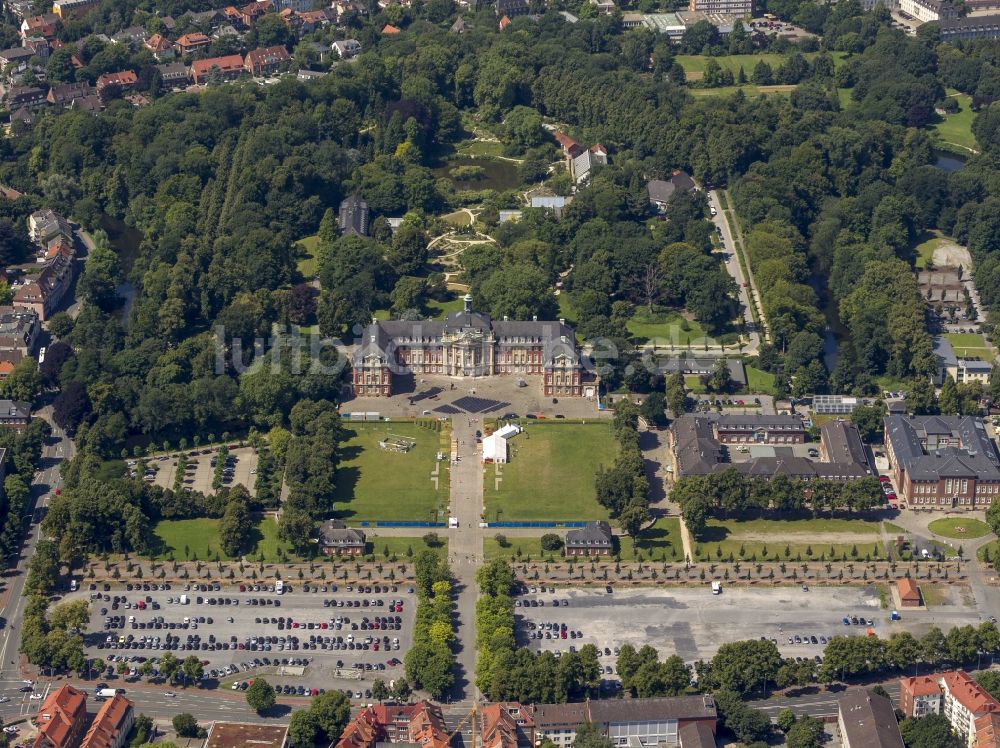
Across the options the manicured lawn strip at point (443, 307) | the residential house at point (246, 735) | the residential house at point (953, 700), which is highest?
the manicured lawn strip at point (443, 307)

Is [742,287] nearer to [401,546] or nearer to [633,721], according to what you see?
[401,546]

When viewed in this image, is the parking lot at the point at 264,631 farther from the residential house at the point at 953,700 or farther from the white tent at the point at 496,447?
the residential house at the point at 953,700

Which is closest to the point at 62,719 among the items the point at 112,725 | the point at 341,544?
the point at 112,725

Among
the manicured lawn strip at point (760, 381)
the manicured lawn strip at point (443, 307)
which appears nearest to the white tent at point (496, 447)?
the manicured lawn strip at point (443, 307)

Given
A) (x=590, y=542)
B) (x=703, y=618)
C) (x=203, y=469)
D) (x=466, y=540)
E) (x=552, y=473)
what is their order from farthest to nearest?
1. (x=203, y=469)
2. (x=552, y=473)
3. (x=466, y=540)
4. (x=590, y=542)
5. (x=703, y=618)

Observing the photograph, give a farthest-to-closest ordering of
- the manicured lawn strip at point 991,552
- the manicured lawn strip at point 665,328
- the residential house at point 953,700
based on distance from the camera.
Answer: the manicured lawn strip at point 665,328
the manicured lawn strip at point 991,552
the residential house at point 953,700
